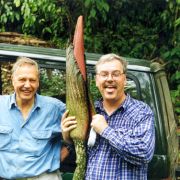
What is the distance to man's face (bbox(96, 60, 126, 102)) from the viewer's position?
2.78 meters

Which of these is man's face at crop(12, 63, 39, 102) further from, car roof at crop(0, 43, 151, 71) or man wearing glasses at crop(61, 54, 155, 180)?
car roof at crop(0, 43, 151, 71)

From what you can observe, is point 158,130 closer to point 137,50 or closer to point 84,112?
point 84,112

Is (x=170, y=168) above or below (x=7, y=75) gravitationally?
below

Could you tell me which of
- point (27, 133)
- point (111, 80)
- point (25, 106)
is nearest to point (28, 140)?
point (27, 133)

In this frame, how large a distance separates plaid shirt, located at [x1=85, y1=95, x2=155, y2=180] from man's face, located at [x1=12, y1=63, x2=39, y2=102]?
0.49 metres

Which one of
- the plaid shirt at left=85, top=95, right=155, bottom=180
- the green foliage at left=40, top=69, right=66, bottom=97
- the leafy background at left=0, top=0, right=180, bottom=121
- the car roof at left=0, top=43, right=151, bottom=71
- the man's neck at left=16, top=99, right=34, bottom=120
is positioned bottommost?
the plaid shirt at left=85, top=95, right=155, bottom=180

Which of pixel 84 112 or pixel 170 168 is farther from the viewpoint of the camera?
pixel 170 168

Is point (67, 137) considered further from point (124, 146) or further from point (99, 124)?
point (124, 146)

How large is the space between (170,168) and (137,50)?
489cm

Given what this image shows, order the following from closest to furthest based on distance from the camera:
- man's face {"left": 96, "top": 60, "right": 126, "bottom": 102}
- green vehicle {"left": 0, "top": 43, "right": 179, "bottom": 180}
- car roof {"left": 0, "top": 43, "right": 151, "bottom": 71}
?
1. man's face {"left": 96, "top": 60, "right": 126, "bottom": 102}
2. green vehicle {"left": 0, "top": 43, "right": 179, "bottom": 180}
3. car roof {"left": 0, "top": 43, "right": 151, "bottom": 71}

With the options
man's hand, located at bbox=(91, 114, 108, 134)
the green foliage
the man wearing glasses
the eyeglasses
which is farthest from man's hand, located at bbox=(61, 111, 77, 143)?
the green foliage

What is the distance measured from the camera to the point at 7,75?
373 centimetres

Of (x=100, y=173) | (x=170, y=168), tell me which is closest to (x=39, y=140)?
(x=100, y=173)

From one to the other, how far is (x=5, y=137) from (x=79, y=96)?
57 cm
